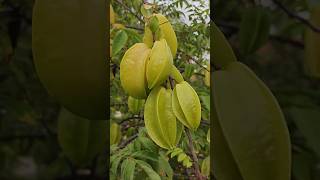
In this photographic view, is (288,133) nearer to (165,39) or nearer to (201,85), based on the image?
(201,85)

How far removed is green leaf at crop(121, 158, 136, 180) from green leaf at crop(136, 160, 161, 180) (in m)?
0.01

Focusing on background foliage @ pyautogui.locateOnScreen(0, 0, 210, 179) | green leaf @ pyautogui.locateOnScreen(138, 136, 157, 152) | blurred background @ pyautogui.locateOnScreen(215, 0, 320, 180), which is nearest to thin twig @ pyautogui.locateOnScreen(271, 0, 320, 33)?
blurred background @ pyautogui.locateOnScreen(215, 0, 320, 180)

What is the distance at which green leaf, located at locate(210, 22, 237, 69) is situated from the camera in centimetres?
100

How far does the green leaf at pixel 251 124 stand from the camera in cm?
95

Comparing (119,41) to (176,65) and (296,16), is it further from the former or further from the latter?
(296,16)

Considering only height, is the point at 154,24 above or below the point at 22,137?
above

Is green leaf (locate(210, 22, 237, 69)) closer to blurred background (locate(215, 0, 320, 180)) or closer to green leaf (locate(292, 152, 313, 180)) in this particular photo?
blurred background (locate(215, 0, 320, 180))

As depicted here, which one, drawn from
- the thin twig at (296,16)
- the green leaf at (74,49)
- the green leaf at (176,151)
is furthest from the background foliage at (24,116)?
the thin twig at (296,16)

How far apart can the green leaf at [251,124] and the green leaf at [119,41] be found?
18cm

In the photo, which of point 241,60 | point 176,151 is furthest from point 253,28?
point 176,151

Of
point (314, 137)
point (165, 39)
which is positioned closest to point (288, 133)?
point (314, 137)

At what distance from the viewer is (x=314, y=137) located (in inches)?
40.7

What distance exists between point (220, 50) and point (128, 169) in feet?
0.95

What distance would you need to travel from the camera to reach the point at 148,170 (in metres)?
0.98
